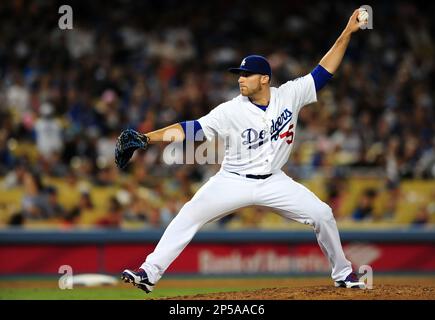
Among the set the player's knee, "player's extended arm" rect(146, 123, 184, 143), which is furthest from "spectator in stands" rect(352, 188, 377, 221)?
"player's extended arm" rect(146, 123, 184, 143)

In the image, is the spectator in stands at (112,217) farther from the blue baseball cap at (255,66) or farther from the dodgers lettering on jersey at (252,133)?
the blue baseball cap at (255,66)

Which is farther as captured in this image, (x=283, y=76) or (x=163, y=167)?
(x=283, y=76)

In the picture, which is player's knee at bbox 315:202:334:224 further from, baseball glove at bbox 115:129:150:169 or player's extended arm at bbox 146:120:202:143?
baseball glove at bbox 115:129:150:169

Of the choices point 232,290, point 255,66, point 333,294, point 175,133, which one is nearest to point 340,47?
point 255,66

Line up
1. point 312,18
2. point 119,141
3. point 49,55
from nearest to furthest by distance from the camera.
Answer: point 119,141, point 49,55, point 312,18

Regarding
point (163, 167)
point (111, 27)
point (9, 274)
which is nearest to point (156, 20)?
point (111, 27)

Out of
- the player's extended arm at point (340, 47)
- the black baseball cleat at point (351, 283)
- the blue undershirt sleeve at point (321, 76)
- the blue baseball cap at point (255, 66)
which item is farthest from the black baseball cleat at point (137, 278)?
the player's extended arm at point (340, 47)
